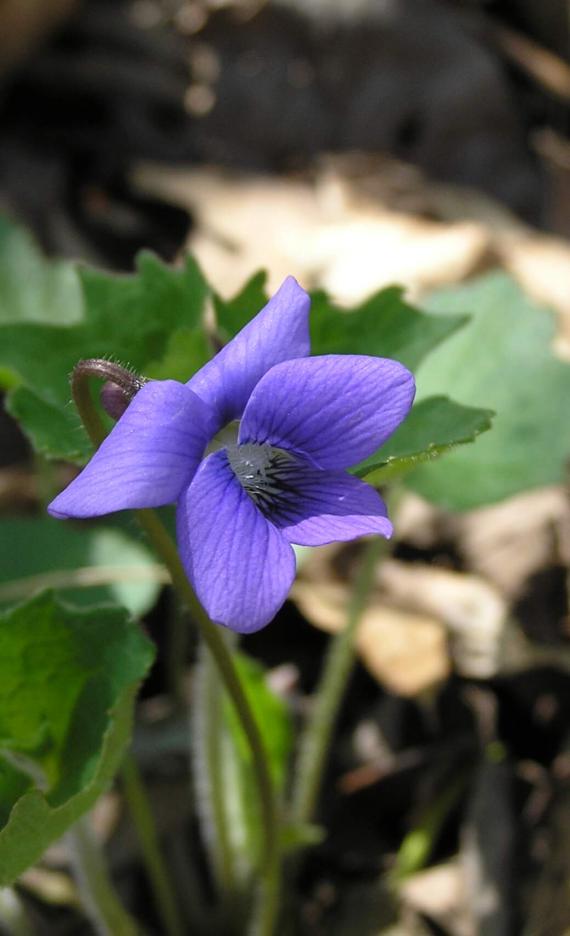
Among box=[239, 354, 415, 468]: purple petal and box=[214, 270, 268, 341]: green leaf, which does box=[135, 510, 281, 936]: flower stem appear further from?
box=[214, 270, 268, 341]: green leaf

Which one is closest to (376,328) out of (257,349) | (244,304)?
(244,304)

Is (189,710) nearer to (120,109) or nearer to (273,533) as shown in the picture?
(273,533)

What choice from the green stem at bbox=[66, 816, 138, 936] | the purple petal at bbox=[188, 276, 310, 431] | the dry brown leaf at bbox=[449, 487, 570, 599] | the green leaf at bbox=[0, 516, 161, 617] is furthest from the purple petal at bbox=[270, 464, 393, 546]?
the dry brown leaf at bbox=[449, 487, 570, 599]

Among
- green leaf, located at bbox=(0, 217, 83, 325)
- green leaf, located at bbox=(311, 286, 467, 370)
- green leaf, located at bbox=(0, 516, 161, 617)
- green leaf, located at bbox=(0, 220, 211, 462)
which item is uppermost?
green leaf, located at bbox=(0, 220, 211, 462)

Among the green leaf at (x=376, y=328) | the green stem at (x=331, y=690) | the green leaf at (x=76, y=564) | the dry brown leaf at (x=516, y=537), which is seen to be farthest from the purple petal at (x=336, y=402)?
the dry brown leaf at (x=516, y=537)

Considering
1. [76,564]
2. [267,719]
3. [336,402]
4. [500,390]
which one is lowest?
[267,719]

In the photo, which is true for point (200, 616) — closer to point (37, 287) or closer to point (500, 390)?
point (500, 390)

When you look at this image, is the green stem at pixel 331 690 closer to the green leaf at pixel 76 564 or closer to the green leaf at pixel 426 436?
the green leaf at pixel 76 564
